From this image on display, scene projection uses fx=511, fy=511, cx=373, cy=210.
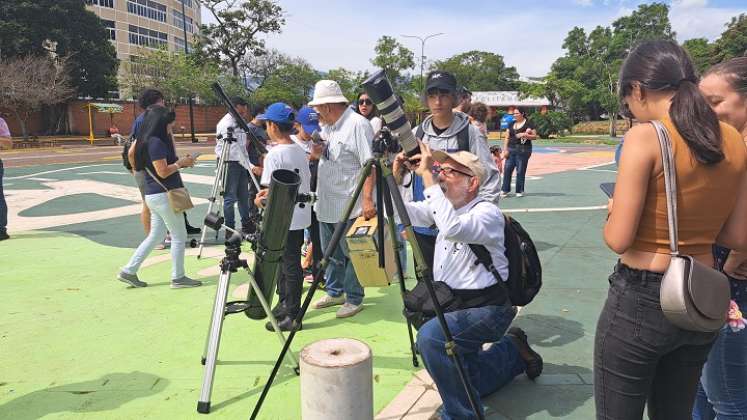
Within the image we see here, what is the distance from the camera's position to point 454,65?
67312 mm

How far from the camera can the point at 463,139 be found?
3.63m

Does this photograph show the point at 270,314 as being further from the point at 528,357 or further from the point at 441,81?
the point at 441,81

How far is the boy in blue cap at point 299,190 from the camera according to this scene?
Answer: 12.9 feet

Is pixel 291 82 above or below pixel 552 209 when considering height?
above

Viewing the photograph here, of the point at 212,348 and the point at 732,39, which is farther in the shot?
the point at 732,39

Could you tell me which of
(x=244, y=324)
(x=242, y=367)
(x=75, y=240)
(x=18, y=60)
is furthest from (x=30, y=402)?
(x=18, y=60)

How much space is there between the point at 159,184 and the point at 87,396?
7.32ft

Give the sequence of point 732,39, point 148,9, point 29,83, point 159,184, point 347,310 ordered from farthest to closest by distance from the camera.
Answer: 1. point 148,9
2. point 732,39
3. point 29,83
4. point 159,184
5. point 347,310

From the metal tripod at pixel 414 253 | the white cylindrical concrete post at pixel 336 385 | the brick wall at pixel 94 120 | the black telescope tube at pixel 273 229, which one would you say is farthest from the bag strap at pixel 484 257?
the brick wall at pixel 94 120

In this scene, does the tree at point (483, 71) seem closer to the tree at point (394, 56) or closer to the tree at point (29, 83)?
the tree at point (394, 56)

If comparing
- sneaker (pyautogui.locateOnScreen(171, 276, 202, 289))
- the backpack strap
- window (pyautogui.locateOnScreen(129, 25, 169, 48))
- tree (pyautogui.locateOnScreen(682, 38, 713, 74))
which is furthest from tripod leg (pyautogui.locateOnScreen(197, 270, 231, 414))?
window (pyautogui.locateOnScreen(129, 25, 169, 48))

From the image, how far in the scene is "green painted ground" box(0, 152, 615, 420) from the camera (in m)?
2.96

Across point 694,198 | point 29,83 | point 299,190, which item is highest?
point 29,83

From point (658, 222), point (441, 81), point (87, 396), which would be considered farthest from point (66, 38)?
point (658, 222)
